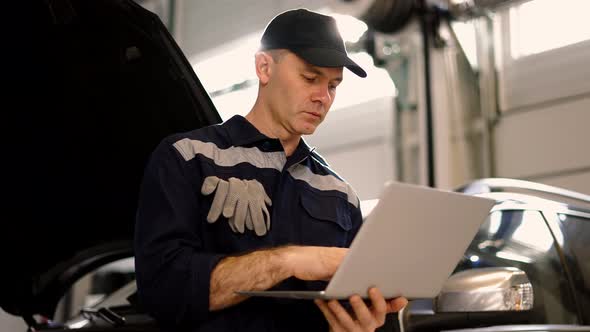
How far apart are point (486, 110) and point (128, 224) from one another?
390 centimetres

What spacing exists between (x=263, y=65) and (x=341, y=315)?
651mm

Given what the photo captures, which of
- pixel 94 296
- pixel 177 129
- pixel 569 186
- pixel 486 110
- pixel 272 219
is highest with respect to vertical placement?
pixel 177 129

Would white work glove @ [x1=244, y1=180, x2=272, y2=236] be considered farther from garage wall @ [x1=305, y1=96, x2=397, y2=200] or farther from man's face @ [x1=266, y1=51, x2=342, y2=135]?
garage wall @ [x1=305, y1=96, x2=397, y2=200]

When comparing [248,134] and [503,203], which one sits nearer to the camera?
[248,134]

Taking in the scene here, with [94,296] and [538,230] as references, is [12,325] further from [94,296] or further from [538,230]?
[94,296]

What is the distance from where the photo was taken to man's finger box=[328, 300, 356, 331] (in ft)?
4.27

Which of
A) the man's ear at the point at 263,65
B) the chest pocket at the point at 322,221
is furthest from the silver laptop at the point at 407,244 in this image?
the man's ear at the point at 263,65

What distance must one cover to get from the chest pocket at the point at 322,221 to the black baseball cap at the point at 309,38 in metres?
0.31

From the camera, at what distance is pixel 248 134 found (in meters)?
1.55

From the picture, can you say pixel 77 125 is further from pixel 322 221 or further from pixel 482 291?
pixel 482 291

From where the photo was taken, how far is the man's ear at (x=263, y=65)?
1.63m

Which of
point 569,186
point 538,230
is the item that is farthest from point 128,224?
point 569,186

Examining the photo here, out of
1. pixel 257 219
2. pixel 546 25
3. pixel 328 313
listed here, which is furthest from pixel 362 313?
pixel 546 25

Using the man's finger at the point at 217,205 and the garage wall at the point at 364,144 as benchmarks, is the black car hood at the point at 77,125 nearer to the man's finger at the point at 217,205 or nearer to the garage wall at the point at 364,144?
the man's finger at the point at 217,205
